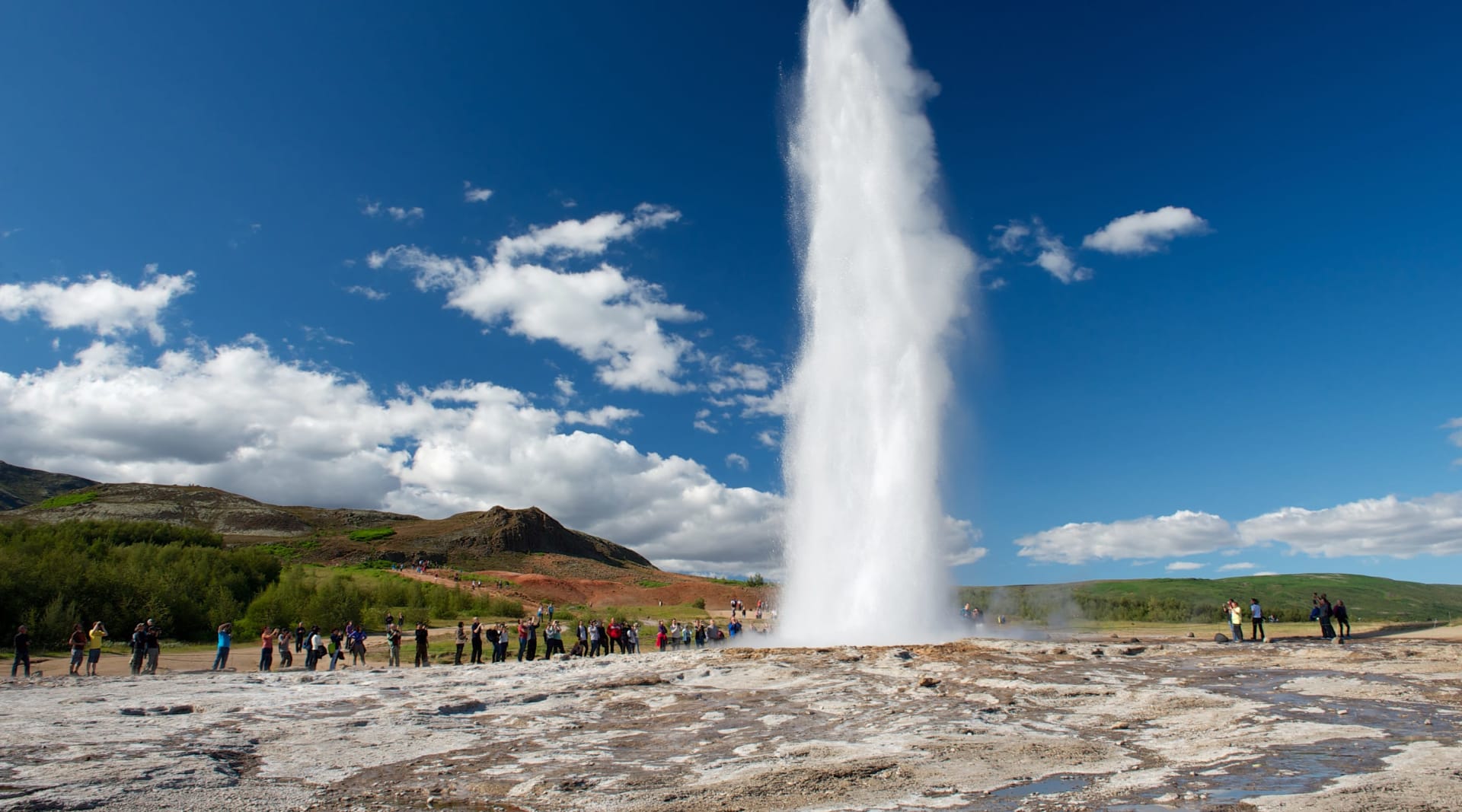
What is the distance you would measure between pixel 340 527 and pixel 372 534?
17.9 metres

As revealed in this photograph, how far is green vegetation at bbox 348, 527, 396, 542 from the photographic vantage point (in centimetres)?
10675

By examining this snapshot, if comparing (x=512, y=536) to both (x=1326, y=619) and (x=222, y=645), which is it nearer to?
(x=222, y=645)

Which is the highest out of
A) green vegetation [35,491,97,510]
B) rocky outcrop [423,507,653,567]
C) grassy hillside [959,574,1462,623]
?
green vegetation [35,491,97,510]

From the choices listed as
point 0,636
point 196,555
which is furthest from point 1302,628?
point 196,555

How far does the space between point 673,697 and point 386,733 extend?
5073 millimetres

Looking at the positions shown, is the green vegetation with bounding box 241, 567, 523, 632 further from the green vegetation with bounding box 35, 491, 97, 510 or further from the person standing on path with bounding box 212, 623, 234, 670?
the green vegetation with bounding box 35, 491, 97, 510

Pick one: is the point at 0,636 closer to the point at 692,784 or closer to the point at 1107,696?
the point at 692,784

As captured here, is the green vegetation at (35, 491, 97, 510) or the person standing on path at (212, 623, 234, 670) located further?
the green vegetation at (35, 491, 97, 510)

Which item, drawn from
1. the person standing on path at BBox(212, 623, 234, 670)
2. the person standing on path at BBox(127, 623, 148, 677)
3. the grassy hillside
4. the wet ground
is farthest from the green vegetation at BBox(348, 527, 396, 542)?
the wet ground

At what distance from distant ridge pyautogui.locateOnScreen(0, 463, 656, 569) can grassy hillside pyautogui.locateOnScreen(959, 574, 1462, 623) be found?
62238 mm

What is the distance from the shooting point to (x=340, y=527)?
12538cm

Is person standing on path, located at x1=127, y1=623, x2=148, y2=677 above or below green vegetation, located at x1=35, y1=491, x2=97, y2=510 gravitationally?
below

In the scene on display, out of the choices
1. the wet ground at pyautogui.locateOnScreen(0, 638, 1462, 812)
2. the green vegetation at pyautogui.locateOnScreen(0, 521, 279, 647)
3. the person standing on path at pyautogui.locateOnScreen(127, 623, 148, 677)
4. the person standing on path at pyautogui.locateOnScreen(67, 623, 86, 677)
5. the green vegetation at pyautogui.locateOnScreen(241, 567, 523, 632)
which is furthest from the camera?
the green vegetation at pyautogui.locateOnScreen(241, 567, 523, 632)

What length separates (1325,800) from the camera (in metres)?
6.79
